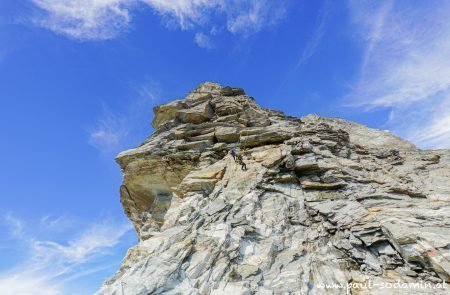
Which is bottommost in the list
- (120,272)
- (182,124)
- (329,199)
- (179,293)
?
(179,293)

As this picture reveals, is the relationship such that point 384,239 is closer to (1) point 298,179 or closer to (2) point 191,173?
(1) point 298,179

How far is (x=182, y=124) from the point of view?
133 ft

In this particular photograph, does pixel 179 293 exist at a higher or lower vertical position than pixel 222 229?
lower

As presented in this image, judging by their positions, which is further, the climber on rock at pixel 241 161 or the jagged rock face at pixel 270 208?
the climber on rock at pixel 241 161

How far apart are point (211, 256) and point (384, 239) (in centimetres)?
1213

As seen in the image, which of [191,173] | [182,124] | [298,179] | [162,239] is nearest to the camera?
[162,239]

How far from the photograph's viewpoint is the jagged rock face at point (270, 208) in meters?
19.2

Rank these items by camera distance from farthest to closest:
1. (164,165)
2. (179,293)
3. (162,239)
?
(164,165)
(162,239)
(179,293)

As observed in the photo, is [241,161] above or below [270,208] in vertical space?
above

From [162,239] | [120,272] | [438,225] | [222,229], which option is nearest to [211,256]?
[222,229]

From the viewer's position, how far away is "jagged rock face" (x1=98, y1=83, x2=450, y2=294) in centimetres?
1916

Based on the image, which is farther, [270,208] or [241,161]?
[241,161]

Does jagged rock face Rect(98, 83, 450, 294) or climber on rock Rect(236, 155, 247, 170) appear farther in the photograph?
climber on rock Rect(236, 155, 247, 170)

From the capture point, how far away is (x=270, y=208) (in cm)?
2592
